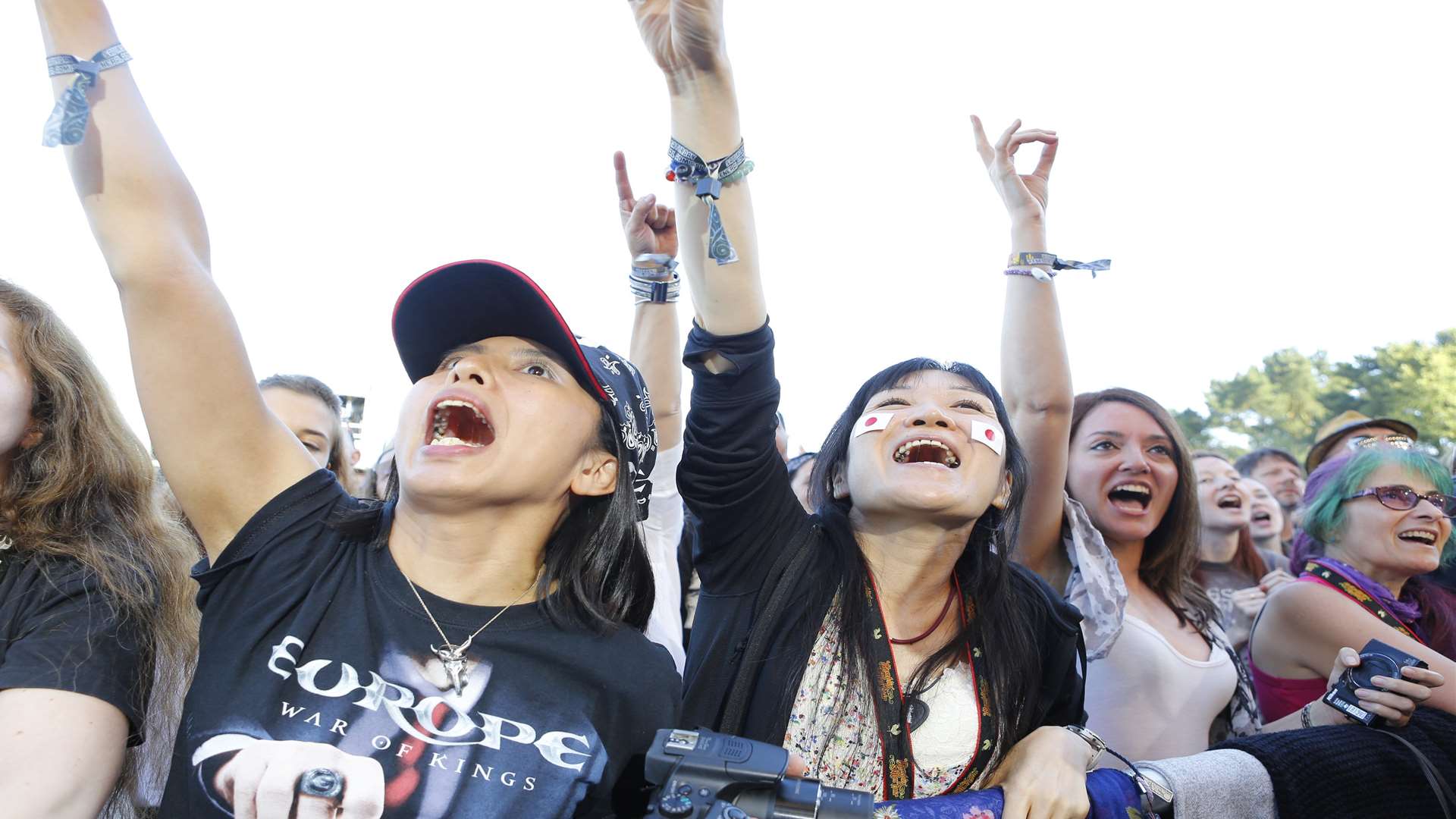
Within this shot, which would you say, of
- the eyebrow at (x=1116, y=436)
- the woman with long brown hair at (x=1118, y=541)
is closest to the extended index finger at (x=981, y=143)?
the woman with long brown hair at (x=1118, y=541)

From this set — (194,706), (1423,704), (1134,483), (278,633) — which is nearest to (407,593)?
(278,633)

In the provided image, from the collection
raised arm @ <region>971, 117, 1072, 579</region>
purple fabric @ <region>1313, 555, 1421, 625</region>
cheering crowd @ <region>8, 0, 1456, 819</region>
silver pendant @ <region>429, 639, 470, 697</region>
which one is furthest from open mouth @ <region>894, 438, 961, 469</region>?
purple fabric @ <region>1313, 555, 1421, 625</region>

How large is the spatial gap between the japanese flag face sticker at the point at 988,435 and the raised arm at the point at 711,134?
621 millimetres

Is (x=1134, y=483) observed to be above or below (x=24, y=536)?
below

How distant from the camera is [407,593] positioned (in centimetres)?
178

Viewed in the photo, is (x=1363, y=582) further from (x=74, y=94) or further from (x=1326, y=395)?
(x=1326, y=395)

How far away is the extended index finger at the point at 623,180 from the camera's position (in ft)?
10.3

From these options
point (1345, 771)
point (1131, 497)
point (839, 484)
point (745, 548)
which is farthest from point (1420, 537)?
point (745, 548)

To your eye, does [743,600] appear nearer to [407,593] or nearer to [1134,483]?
[407,593]

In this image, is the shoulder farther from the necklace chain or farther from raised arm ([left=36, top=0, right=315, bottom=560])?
raised arm ([left=36, top=0, right=315, bottom=560])

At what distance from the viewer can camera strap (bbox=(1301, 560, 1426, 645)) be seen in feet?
10.3

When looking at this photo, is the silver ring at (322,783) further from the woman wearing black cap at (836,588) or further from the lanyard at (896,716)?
the lanyard at (896,716)

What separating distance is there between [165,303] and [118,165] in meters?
0.25

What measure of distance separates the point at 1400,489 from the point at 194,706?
3.66m
